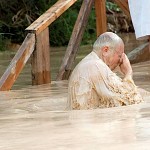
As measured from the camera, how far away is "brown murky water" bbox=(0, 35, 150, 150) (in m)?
4.74

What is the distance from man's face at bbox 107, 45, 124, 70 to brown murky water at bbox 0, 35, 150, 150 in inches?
18.4

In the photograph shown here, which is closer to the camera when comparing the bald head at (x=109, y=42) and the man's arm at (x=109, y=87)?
the man's arm at (x=109, y=87)

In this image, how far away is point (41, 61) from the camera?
10.1 m

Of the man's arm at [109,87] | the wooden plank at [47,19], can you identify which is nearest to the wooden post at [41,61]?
the wooden plank at [47,19]

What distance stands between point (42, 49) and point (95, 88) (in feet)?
11.3

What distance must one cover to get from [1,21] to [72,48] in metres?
10.6

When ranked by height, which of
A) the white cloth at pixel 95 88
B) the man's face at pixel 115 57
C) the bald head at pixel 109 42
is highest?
the bald head at pixel 109 42

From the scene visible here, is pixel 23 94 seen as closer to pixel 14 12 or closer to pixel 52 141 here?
pixel 52 141

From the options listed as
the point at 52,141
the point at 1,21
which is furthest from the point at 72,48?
the point at 1,21

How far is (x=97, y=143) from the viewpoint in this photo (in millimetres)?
4719

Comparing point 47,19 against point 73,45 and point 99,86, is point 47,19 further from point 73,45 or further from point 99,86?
point 99,86

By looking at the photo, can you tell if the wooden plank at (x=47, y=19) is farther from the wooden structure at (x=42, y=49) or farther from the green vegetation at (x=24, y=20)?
the green vegetation at (x=24, y=20)

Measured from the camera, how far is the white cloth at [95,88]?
664 cm

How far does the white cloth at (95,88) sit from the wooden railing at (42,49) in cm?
278
